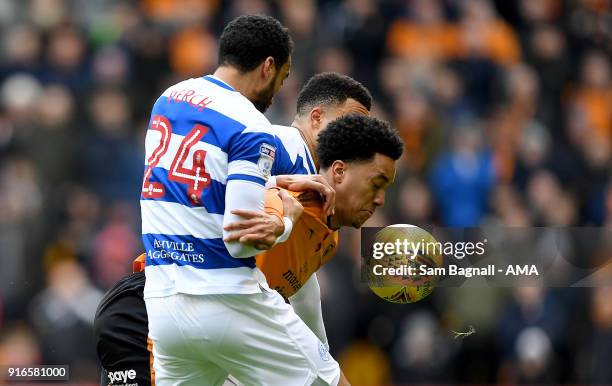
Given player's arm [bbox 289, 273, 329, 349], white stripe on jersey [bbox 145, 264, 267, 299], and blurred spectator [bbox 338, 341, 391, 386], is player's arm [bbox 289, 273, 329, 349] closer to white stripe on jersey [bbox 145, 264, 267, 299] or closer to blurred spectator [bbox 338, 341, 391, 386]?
white stripe on jersey [bbox 145, 264, 267, 299]

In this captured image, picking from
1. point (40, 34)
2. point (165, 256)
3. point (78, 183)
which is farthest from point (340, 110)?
point (40, 34)

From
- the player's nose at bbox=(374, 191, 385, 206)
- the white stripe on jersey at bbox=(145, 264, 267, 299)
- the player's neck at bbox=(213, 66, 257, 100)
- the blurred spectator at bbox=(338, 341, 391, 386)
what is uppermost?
the player's neck at bbox=(213, 66, 257, 100)

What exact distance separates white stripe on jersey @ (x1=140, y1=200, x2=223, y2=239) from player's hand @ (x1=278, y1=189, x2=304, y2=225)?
1.05 ft

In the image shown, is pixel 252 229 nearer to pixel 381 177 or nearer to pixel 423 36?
pixel 381 177

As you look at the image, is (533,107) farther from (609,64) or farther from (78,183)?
(78,183)

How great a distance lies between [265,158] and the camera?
16.7 ft

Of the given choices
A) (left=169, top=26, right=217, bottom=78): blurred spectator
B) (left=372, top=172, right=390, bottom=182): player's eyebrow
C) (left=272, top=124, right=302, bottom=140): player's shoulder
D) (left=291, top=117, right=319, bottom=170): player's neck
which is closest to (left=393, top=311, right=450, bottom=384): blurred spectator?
(left=169, top=26, right=217, bottom=78): blurred spectator

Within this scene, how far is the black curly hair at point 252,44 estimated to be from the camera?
5422mm

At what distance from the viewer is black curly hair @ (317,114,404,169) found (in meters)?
5.73

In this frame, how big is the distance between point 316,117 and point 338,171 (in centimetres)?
77

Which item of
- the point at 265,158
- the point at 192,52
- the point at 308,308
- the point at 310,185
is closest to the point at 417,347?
the point at 192,52

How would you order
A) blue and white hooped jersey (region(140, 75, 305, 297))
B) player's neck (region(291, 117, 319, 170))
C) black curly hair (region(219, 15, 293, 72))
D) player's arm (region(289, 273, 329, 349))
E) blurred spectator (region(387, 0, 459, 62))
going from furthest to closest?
1. blurred spectator (region(387, 0, 459, 62))
2. player's arm (region(289, 273, 329, 349))
3. player's neck (region(291, 117, 319, 170))
4. black curly hair (region(219, 15, 293, 72))
5. blue and white hooped jersey (region(140, 75, 305, 297))

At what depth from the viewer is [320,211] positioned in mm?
5641

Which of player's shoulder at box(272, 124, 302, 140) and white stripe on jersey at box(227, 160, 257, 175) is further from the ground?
player's shoulder at box(272, 124, 302, 140)
